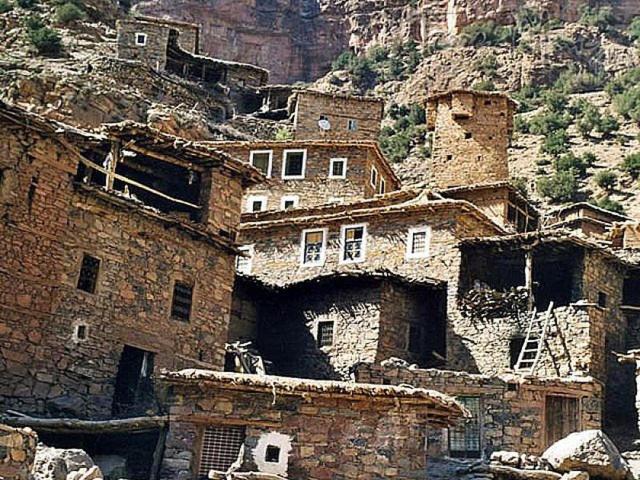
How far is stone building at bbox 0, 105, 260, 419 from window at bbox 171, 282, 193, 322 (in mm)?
30

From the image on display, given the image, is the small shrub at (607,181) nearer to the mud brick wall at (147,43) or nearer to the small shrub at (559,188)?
the small shrub at (559,188)

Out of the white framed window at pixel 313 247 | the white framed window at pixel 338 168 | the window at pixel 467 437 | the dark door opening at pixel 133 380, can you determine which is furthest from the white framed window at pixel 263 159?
the window at pixel 467 437

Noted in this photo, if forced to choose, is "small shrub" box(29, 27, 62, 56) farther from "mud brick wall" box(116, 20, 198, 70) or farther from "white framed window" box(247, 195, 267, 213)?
"white framed window" box(247, 195, 267, 213)

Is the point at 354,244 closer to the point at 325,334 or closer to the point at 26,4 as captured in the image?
the point at 325,334

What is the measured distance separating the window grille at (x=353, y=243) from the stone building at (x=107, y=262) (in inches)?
284

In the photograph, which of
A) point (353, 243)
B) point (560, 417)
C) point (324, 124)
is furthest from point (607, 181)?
point (560, 417)

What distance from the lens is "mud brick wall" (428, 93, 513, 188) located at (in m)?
53.7

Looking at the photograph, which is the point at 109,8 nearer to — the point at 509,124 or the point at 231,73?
the point at 231,73

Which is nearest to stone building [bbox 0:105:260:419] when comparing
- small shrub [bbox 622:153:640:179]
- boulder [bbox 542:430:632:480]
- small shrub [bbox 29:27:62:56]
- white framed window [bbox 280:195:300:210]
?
boulder [bbox 542:430:632:480]

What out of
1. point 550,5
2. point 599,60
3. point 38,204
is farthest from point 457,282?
point 550,5

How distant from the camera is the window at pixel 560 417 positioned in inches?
1145

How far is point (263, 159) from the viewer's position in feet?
155

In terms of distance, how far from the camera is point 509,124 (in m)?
54.6

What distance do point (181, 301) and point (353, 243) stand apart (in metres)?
10.0
